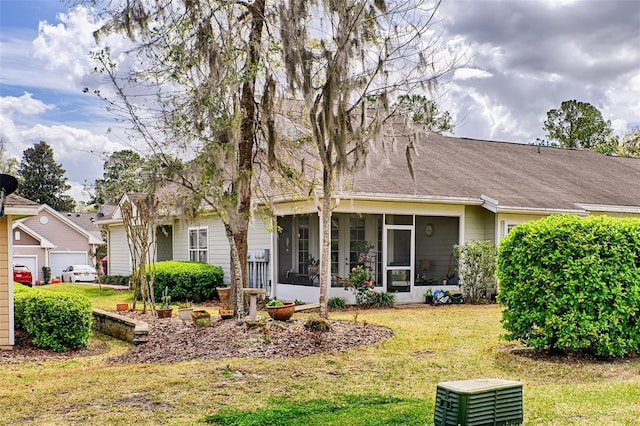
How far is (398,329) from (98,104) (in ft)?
20.5

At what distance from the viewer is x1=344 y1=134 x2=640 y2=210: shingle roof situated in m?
15.7

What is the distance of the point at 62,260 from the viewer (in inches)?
1510

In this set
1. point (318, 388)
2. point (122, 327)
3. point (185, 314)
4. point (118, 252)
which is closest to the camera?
point (318, 388)

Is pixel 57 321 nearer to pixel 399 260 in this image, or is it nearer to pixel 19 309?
pixel 19 309

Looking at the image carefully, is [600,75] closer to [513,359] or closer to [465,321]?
[465,321]

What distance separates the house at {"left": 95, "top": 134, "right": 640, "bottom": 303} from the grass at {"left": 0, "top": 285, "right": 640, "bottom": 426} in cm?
572

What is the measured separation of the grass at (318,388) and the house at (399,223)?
5.72m

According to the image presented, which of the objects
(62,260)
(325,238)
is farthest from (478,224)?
(62,260)

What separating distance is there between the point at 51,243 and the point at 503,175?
2865 cm

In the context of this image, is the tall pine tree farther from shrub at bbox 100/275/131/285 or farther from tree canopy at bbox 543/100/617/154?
tree canopy at bbox 543/100/617/154

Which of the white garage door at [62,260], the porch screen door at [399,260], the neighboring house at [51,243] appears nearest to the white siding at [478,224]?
the porch screen door at [399,260]

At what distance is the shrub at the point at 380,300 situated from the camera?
1459cm

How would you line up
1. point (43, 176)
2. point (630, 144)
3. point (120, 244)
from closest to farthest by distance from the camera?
point (120, 244) → point (630, 144) → point (43, 176)

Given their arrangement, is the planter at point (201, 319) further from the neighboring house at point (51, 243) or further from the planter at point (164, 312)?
the neighboring house at point (51, 243)
